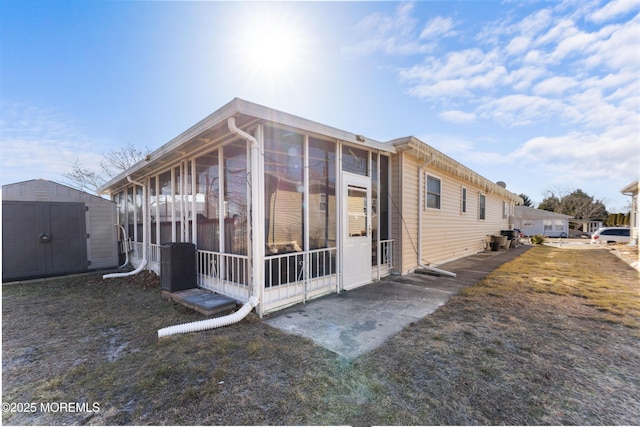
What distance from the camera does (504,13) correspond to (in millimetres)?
5238

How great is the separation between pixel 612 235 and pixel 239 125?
75.2 ft

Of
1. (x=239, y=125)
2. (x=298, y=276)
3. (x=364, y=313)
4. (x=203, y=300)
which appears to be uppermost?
(x=239, y=125)

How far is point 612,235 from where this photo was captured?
16.1 metres

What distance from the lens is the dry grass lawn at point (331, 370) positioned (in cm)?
177

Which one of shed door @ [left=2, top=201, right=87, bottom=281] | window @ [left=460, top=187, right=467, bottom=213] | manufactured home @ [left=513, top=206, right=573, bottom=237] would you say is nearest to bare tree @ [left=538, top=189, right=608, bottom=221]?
manufactured home @ [left=513, top=206, right=573, bottom=237]

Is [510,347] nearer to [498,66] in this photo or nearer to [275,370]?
[275,370]

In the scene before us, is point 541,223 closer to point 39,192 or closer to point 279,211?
point 279,211

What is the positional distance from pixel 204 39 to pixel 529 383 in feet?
24.2

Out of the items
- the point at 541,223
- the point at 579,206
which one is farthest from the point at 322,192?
the point at 579,206

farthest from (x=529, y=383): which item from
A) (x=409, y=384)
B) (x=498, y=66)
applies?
(x=498, y=66)

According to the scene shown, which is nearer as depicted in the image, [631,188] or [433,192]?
[433,192]

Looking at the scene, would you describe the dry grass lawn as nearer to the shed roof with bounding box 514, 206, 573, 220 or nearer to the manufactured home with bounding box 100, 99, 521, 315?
the manufactured home with bounding box 100, 99, 521, 315

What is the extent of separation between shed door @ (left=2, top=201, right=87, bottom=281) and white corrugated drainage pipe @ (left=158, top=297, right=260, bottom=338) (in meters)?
6.10

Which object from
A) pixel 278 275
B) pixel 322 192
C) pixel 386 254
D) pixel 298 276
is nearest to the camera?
pixel 278 275
